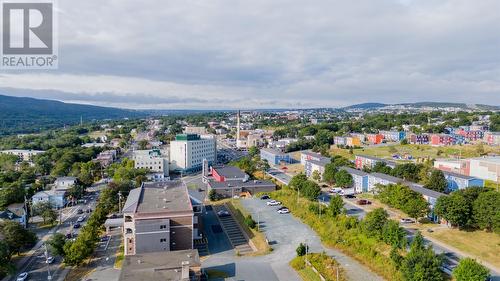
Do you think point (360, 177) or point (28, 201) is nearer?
point (28, 201)

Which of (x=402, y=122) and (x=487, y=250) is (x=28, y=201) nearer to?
(x=487, y=250)

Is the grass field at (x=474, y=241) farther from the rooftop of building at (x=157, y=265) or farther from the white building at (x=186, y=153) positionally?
the white building at (x=186, y=153)

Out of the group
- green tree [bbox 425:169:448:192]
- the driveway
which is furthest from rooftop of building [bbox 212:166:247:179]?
green tree [bbox 425:169:448:192]

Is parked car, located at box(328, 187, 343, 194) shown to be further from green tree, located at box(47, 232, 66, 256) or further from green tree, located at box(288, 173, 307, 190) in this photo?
green tree, located at box(47, 232, 66, 256)

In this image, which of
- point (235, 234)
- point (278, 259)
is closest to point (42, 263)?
point (235, 234)

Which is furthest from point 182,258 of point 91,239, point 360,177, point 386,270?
point 360,177

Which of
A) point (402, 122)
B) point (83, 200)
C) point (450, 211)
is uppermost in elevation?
point (402, 122)

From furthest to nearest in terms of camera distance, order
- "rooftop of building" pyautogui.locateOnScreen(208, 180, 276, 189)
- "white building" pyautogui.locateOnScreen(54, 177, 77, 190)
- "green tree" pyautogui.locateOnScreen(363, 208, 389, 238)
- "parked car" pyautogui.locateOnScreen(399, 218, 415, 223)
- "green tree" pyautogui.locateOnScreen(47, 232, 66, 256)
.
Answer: "white building" pyautogui.locateOnScreen(54, 177, 77, 190), "rooftop of building" pyautogui.locateOnScreen(208, 180, 276, 189), "parked car" pyautogui.locateOnScreen(399, 218, 415, 223), "green tree" pyautogui.locateOnScreen(363, 208, 389, 238), "green tree" pyautogui.locateOnScreen(47, 232, 66, 256)
